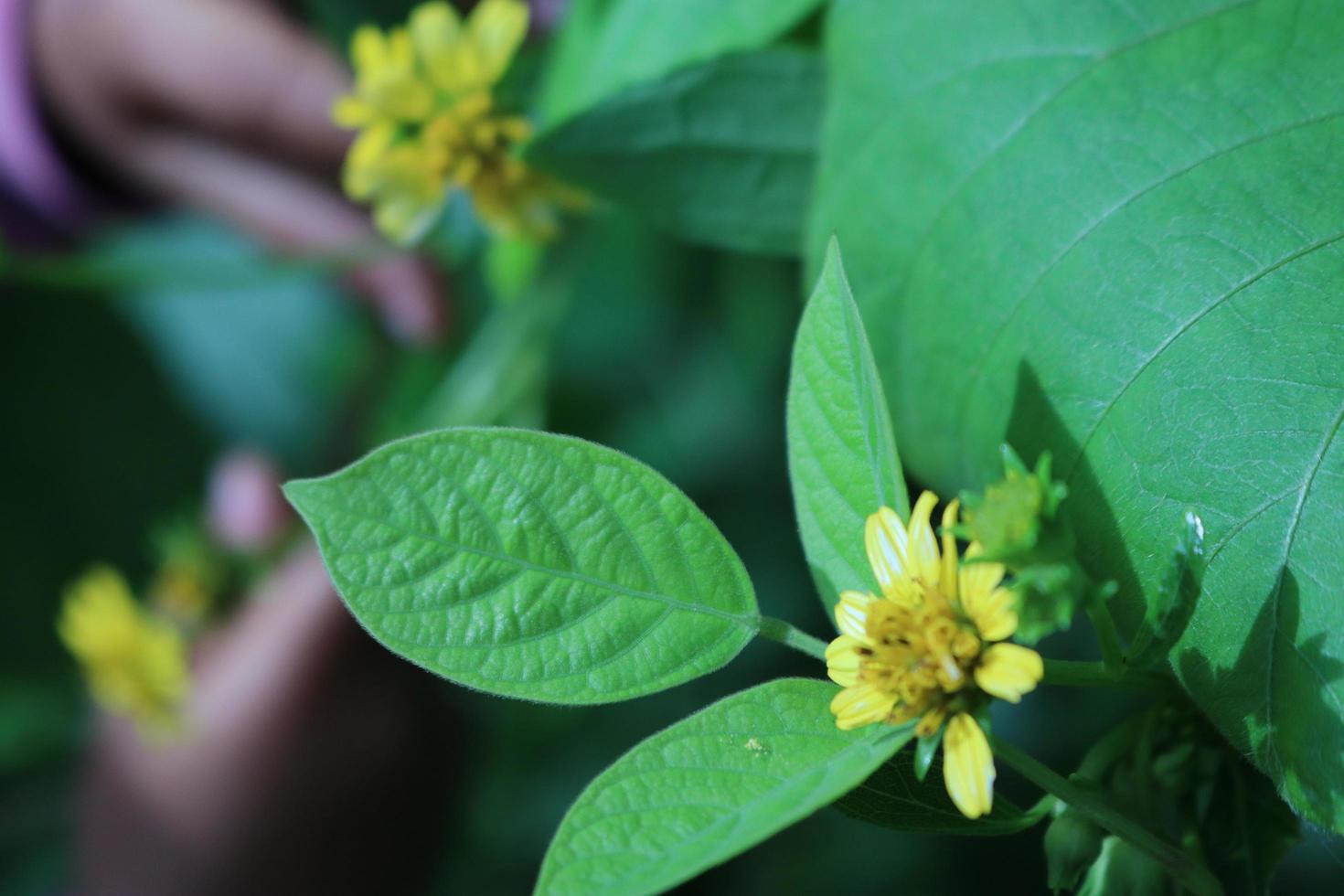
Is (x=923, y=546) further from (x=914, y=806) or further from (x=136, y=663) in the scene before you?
(x=136, y=663)

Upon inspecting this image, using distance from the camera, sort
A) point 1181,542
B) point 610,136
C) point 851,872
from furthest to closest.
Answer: point 851,872, point 610,136, point 1181,542

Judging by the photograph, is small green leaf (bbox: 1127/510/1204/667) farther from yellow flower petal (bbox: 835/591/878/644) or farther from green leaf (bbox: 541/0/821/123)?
green leaf (bbox: 541/0/821/123)

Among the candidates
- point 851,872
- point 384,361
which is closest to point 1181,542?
point 851,872

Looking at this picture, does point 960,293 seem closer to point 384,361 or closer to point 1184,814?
point 1184,814

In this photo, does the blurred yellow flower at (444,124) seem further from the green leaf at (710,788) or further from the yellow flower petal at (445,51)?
the green leaf at (710,788)

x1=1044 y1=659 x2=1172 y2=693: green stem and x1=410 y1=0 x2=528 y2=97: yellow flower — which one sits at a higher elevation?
x1=410 y1=0 x2=528 y2=97: yellow flower

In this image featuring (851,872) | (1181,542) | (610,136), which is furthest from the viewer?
(851,872)

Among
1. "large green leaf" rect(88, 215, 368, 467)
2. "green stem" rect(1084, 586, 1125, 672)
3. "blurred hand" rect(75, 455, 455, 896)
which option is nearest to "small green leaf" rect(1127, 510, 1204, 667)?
"green stem" rect(1084, 586, 1125, 672)
